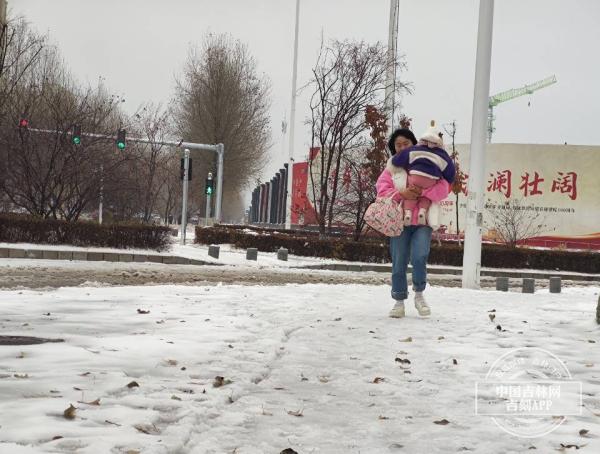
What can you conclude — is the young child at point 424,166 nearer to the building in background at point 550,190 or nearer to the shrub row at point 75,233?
the shrub row at point 75,233

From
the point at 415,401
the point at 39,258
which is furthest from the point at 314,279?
the point at 415,401

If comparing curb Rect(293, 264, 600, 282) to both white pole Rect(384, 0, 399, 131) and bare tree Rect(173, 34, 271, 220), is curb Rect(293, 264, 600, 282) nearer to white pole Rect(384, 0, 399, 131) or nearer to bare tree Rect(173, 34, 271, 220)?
white pole Rect(384, 0, 399, 131)

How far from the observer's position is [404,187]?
6.12 m

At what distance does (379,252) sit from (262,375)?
1453 cm

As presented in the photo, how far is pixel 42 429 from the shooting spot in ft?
8.13

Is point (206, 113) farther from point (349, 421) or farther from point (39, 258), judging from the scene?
point (349, 421)

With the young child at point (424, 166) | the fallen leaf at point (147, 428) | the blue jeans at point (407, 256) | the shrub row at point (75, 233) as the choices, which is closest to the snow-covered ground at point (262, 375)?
the fallen leaf at point (147, 428)

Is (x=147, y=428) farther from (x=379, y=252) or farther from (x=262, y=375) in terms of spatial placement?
(x=379, y=252)

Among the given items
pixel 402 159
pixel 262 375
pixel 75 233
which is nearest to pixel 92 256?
pixel 75 233

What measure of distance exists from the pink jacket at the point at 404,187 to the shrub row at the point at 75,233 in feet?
35.7

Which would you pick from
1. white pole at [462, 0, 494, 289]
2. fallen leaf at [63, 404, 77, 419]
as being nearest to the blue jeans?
fallen leaf at [63, 404, 77, 419]

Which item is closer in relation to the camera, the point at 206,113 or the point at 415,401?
the point at 415,401

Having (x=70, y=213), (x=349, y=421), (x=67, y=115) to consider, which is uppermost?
(x=67, y=115)

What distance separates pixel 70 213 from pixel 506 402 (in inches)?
614
